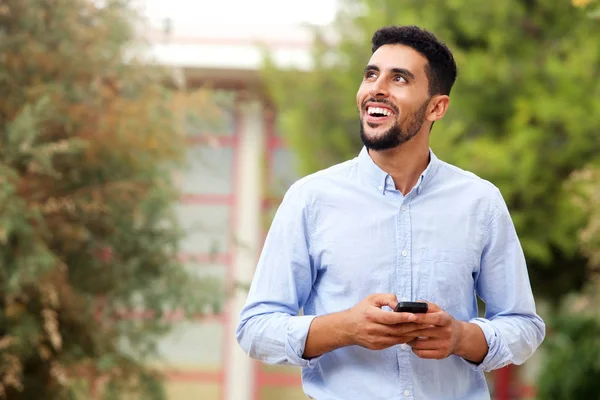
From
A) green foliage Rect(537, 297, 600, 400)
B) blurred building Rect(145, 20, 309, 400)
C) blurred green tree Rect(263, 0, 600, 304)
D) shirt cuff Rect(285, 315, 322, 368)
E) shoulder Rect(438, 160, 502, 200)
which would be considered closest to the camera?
shirt cuff Rect(285, 315, 322, 368)

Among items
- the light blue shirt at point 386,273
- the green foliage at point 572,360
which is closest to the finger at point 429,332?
the light blue shirt at point 386,273

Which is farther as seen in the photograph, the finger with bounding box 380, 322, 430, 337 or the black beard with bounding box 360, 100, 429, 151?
the black beard with bounding box 360, 100, 429, 151

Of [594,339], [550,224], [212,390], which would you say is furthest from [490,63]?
[212,390]

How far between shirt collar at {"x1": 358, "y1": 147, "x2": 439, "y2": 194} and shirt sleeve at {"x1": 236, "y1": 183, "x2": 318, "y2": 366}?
0.19 meters

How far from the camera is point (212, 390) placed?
1327 centimetres

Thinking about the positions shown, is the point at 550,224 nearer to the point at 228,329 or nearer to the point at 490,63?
the point at 490,63

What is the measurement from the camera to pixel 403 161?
2717mm

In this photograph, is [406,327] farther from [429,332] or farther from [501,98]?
[501,98]

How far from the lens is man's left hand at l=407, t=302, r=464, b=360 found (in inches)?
93.5

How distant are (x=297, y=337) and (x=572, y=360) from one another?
28.6 ft

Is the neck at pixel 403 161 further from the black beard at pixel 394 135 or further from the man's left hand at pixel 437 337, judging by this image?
the man's left hand at pixel 437 337

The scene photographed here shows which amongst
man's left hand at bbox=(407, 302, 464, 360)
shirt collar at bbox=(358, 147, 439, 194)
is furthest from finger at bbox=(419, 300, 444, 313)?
shirt collar at bbox=(358, 147, 439, 194)

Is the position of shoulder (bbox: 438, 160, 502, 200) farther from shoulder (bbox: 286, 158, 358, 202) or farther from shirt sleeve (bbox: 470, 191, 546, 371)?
shoulder (bbox: 286, 158, 358, 202)

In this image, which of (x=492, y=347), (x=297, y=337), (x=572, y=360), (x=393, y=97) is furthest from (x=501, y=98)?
(x=297, y=337)
